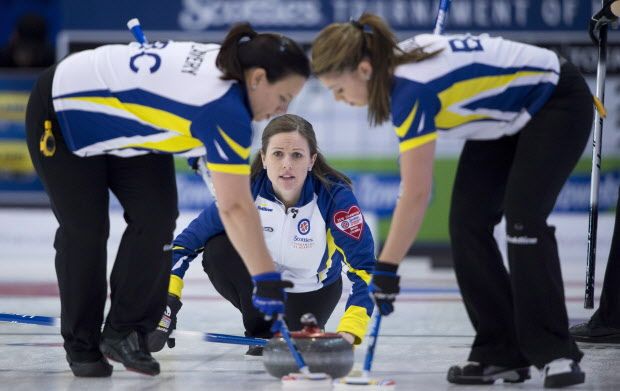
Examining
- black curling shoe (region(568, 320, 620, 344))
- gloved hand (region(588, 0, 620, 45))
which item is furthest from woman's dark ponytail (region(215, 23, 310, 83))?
black curling shoe (region(568, 320, 620, 344))

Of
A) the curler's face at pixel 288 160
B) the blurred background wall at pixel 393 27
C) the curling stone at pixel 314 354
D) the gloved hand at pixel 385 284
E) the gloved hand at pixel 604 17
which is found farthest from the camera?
the blurred background wall at pixel 393 27

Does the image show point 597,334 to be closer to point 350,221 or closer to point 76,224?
point 350,221

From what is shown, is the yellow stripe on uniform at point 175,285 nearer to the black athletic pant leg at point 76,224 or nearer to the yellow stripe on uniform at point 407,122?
the black athletic pant leg at point 76,224

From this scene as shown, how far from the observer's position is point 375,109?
2709 mm

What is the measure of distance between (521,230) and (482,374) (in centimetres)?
44

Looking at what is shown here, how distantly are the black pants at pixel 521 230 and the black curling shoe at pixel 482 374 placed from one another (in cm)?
2

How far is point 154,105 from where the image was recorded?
9.41 ft

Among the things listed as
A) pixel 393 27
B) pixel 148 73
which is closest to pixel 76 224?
pixel 148 73

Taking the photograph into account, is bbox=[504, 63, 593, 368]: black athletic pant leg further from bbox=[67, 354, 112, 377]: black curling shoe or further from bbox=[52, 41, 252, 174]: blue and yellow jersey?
bbox=[67, 354, 112, 377]: black curling shoe

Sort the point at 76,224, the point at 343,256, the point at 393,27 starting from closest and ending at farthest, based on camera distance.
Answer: the point at 76,224 → the point at 343,256 → the point at 393,27

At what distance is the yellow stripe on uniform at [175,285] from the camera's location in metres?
3.63

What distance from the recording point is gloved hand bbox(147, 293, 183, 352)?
3455mm

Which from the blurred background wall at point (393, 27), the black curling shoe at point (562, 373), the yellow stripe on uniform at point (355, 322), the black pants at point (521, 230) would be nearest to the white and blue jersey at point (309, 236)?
the yellow stripe on uniform at point (355, 322)

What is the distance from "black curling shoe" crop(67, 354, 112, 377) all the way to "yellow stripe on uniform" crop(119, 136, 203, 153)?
655 mm
